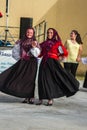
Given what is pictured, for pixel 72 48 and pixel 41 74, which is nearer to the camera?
pixel 41 74

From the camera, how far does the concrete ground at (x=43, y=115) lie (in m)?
8.48

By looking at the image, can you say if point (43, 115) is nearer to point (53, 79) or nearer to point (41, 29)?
point (53, 79)

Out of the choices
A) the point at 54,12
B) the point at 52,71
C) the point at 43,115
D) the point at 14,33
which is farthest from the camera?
the point at 54,12

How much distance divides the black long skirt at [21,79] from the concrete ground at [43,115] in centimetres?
26

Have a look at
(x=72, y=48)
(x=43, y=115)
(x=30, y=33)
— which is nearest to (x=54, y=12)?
(x=72, y=48)

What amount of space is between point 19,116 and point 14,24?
1283 centimetres

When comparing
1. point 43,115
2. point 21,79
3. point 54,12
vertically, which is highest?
point 54,12

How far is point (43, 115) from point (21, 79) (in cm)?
184

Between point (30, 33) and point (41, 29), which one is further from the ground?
point (30, 33)

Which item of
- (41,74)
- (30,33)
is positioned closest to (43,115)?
(41,74)

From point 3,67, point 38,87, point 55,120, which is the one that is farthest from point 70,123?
point 3,67

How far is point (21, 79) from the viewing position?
11.3m

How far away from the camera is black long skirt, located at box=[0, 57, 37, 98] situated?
36.7 ft

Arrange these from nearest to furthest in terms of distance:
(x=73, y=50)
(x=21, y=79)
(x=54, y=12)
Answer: (x=21, y=79) < (x=73, y=50) < (x=54, y=12)
